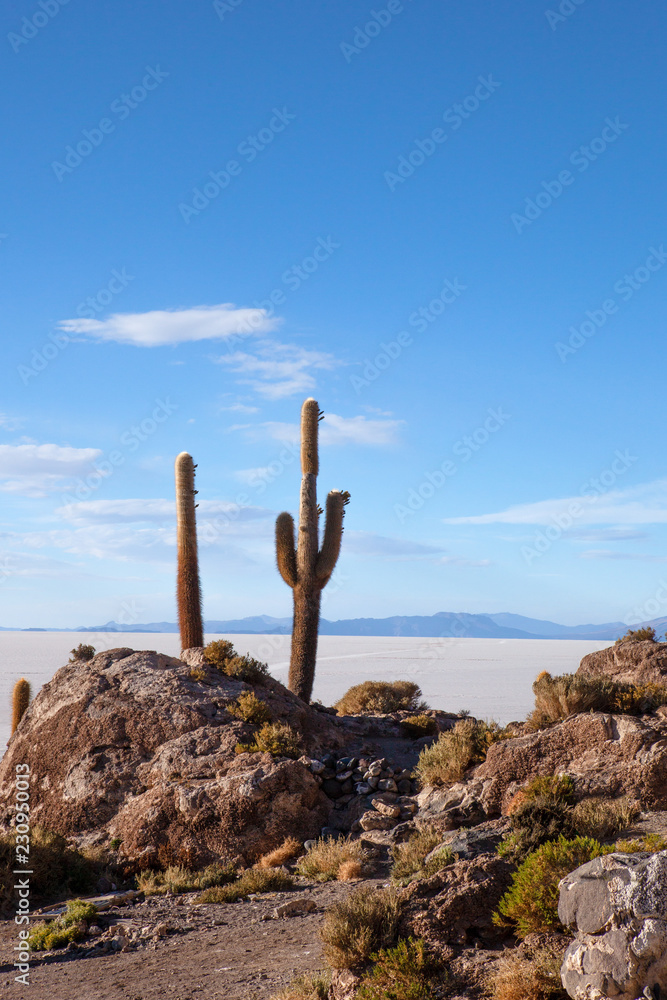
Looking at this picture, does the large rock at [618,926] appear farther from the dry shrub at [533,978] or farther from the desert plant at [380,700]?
the desert plant at [380,700]

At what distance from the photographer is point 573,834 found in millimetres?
8133

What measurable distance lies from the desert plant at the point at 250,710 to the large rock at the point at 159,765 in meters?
0.20

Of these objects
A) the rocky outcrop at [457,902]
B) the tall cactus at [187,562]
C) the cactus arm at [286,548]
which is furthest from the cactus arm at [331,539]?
the rocky outcrop at [457,902]

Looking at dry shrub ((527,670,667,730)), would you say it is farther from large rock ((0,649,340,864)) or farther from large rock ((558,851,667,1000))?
large rock ((558,851,667,1000))

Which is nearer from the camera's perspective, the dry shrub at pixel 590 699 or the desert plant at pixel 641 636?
the dry shrub at pixel 590 699

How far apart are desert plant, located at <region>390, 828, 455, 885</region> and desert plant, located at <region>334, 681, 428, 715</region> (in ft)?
32.8

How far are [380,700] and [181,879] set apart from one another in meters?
10.5

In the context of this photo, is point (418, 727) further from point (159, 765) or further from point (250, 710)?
point (159, 765)

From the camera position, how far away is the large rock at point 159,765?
1255 cm

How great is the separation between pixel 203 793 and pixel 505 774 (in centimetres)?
501

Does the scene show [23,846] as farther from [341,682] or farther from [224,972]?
[341,682]

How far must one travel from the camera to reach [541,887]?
6422 mm

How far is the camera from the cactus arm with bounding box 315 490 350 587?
20.5 meters

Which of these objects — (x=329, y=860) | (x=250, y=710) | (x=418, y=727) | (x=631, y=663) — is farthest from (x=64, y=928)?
(x=631, y=663)
